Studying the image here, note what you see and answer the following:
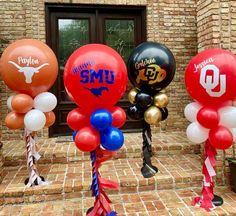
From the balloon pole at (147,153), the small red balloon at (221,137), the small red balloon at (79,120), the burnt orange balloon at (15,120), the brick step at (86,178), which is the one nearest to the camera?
the small red balloon at (79,120)

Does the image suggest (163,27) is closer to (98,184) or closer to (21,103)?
(21,103)

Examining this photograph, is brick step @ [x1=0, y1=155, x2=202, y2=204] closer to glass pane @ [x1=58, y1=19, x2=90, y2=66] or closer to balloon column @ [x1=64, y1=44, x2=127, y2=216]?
balloon column @ [x1=64, y1=44, x2=127, y2=216]

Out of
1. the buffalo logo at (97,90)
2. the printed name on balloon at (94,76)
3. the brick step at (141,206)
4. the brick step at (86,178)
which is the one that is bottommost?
the brick step at (141,206)

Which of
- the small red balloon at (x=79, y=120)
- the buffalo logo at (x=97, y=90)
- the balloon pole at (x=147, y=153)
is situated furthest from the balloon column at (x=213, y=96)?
the small red balloon at (x=79, y=120)

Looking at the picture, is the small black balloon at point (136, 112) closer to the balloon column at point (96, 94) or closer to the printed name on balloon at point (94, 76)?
the balloon column at point (96, 94)

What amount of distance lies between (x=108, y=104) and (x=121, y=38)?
134 inches

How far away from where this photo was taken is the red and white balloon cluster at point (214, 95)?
2.74m

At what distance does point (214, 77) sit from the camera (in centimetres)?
274

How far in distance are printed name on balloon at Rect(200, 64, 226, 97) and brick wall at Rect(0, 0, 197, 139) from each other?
2.75 m

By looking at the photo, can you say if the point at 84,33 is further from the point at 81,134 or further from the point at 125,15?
the point at 81,134

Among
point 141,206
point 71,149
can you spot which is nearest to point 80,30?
point 71,149

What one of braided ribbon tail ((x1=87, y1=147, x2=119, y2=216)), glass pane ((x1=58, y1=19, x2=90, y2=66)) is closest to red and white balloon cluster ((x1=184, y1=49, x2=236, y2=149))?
braided ribbon tail ((x1=87, y1=147, x2=119, y2=216))

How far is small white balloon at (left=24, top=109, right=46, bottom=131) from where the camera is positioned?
3098 millimetres

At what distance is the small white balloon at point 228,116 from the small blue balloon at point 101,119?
1.22m
